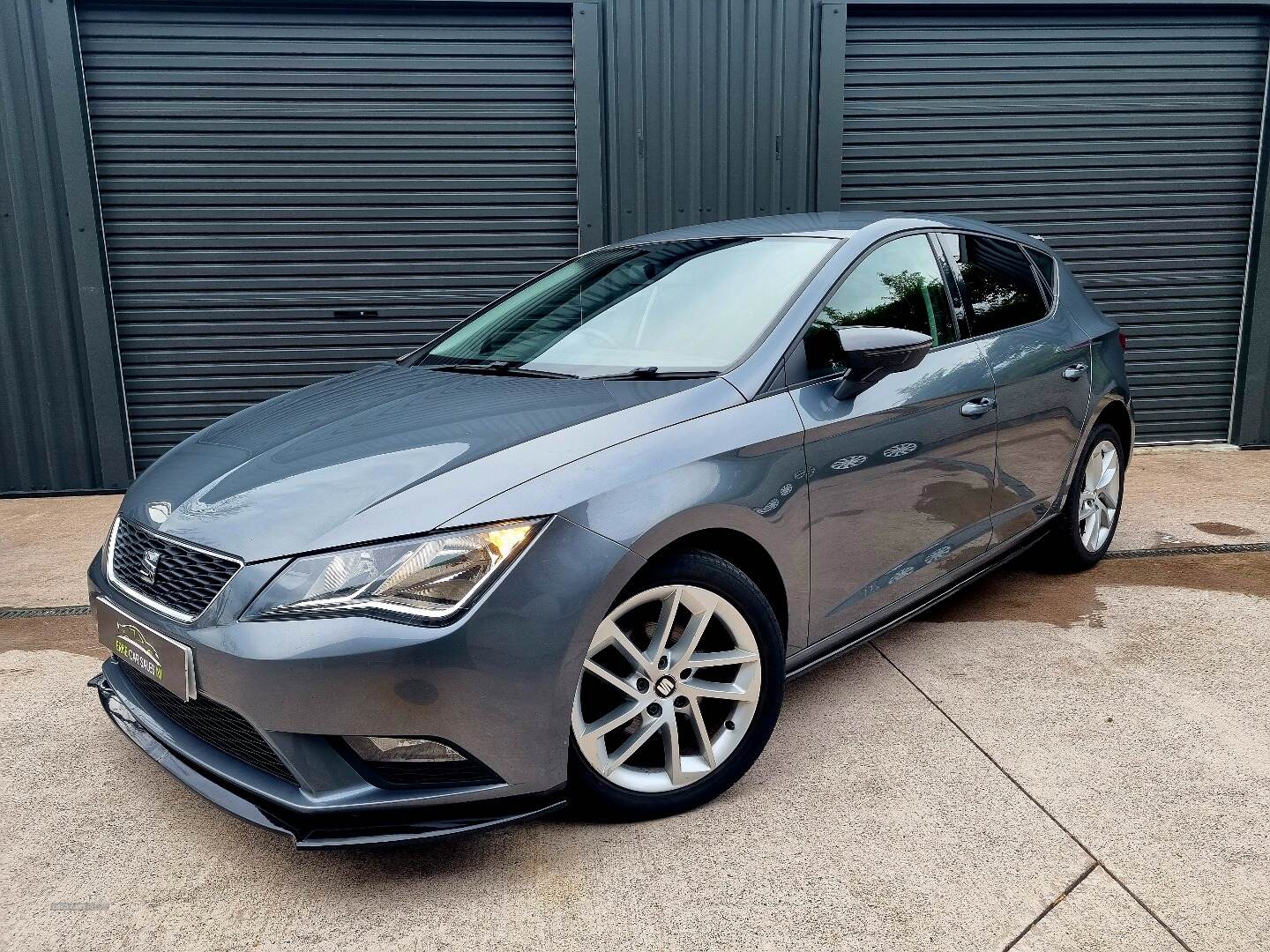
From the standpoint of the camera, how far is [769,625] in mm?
2451

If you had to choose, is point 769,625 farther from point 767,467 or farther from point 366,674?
point 366,674

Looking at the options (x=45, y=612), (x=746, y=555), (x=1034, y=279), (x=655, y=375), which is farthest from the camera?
(x=45, y=612)

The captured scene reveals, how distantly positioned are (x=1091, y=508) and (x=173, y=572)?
359 centimetres

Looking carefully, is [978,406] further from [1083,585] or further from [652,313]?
[1083,585]

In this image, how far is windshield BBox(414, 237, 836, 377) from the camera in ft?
9.11

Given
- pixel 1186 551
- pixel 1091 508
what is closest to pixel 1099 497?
pixel 1091 508

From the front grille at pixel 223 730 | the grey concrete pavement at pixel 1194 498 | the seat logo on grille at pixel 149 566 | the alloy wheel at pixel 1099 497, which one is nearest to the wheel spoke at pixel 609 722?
the front grille at pixel 223 730

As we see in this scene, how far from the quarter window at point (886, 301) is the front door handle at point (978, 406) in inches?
8.9

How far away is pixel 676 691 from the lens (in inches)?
92.1

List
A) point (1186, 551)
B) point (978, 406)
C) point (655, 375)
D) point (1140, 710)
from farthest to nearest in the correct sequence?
point (1186, 551), point (978, 406), point (1140, 710), point (655, 375)

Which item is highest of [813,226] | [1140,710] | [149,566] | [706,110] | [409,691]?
[706,110]

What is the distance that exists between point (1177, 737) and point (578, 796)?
174 cm

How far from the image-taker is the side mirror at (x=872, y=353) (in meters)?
2.61

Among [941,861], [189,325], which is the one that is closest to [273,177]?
[189,325]
